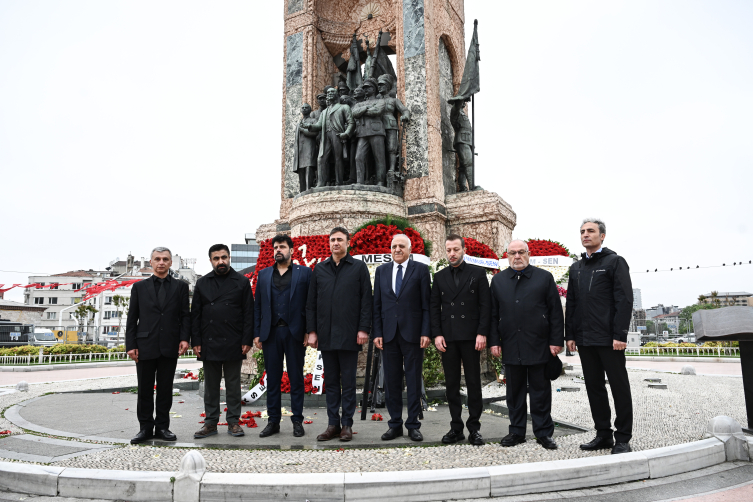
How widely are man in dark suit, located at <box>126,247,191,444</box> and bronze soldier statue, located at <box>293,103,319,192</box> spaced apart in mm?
7395

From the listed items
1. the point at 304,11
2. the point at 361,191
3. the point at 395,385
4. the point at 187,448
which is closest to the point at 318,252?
the point at 361,191

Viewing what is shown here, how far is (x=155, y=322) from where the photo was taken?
5609mm

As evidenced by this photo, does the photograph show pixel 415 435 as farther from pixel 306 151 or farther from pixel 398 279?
pixel 306 151

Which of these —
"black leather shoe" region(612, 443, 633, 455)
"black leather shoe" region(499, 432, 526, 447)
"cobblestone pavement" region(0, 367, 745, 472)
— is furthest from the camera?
"black leather shoe" region(499, 432, 526, 447)

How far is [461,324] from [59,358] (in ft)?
67.3

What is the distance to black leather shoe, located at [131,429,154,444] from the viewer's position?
526cm

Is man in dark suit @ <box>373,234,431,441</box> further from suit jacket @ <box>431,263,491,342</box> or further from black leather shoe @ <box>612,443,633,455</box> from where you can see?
black leather shoe @ <box>612,443,633,455</box>

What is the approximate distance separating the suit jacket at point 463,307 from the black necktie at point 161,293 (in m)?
2.82

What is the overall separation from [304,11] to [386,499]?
14030mm

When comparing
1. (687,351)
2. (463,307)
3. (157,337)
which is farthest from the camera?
(687,351)

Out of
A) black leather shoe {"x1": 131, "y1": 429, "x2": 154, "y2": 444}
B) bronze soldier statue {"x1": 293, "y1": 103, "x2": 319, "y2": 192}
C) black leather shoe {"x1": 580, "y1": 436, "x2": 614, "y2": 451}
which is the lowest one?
black leather shoe {"x1": 580, "y1": 436, "x2": 614, "y2": 451}

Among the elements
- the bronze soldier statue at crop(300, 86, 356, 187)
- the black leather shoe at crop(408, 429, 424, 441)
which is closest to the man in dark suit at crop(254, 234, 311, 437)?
the black leather shoe at crop(408, 429, 424, 441)

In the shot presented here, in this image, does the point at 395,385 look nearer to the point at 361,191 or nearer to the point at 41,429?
the point at 41,429

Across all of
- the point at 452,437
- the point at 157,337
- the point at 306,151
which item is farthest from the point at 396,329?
the point at 306,151
